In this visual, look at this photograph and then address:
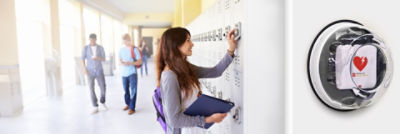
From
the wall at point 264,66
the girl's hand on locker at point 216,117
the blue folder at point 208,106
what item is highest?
the wall at point 264,66

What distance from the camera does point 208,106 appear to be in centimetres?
122

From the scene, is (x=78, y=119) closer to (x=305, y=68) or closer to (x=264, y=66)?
(x=264, y=66)

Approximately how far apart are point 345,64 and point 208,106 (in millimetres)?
572

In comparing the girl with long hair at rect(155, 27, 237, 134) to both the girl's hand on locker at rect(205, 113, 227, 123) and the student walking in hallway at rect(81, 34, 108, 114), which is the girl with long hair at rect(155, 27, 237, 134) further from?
the student walking in hallway at rect(81, 34, 108, 114)

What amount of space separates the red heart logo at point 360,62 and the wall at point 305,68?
14 cm

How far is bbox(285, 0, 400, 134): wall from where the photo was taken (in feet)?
3.07

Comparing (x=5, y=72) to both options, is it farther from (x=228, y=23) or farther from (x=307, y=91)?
(x=307, y=91)

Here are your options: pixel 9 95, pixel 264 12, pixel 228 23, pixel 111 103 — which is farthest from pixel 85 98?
pixel 264 12

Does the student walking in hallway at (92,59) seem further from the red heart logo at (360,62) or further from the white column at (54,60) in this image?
the red heart logo at (360,62)

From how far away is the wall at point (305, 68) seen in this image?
94cm

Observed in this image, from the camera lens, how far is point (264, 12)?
1028 mm

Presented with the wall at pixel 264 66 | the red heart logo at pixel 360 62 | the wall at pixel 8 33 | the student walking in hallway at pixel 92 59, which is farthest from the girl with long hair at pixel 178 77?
the wall at pixel 8 33

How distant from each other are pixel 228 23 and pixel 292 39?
1.65ft

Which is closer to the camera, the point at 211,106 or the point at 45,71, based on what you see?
the point at 211,106
